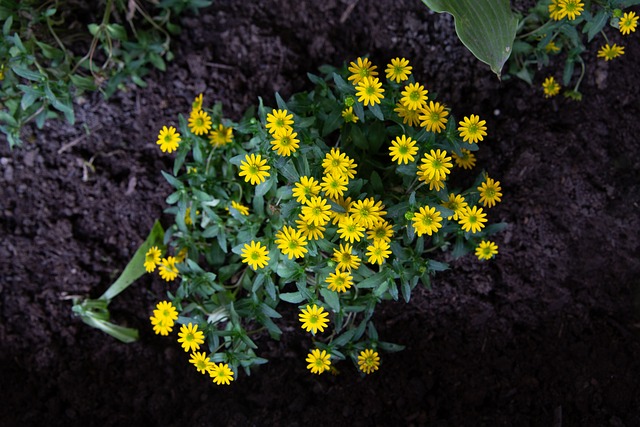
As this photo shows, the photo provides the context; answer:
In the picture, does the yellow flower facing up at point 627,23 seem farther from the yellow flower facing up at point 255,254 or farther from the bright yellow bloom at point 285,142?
the yellow flower facing up at point 255,254

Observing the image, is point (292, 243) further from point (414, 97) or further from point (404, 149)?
point (414, 97)

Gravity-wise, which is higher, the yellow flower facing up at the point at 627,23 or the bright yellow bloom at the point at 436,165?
the yellow flower facing up at the point at 627,23

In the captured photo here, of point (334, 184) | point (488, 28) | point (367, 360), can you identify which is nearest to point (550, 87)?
point (488, 28)

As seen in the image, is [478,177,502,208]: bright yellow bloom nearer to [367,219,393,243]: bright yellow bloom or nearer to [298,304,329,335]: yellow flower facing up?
[367,219,393,243]: bright yellow bloom

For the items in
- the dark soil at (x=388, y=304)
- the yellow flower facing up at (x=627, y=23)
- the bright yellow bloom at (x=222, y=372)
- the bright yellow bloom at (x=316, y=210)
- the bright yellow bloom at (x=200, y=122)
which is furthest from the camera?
the dark soil at (x=388, y=304)

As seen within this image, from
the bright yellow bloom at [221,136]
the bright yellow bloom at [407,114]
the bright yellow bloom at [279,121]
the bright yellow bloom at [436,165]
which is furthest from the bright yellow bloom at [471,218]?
the bright yellow bloom at [221,136]

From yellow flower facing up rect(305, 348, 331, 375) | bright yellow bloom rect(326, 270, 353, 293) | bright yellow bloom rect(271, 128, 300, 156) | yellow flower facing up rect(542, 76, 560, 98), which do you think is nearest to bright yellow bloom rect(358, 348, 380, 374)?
yellow flower facing up rect(305, 348, 331, 375)

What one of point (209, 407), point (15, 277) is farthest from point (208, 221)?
point (15, 277)

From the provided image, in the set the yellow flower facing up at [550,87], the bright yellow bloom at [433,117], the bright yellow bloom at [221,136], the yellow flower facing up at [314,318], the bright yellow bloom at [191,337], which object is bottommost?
the bright yellow bloom at [191,337]
